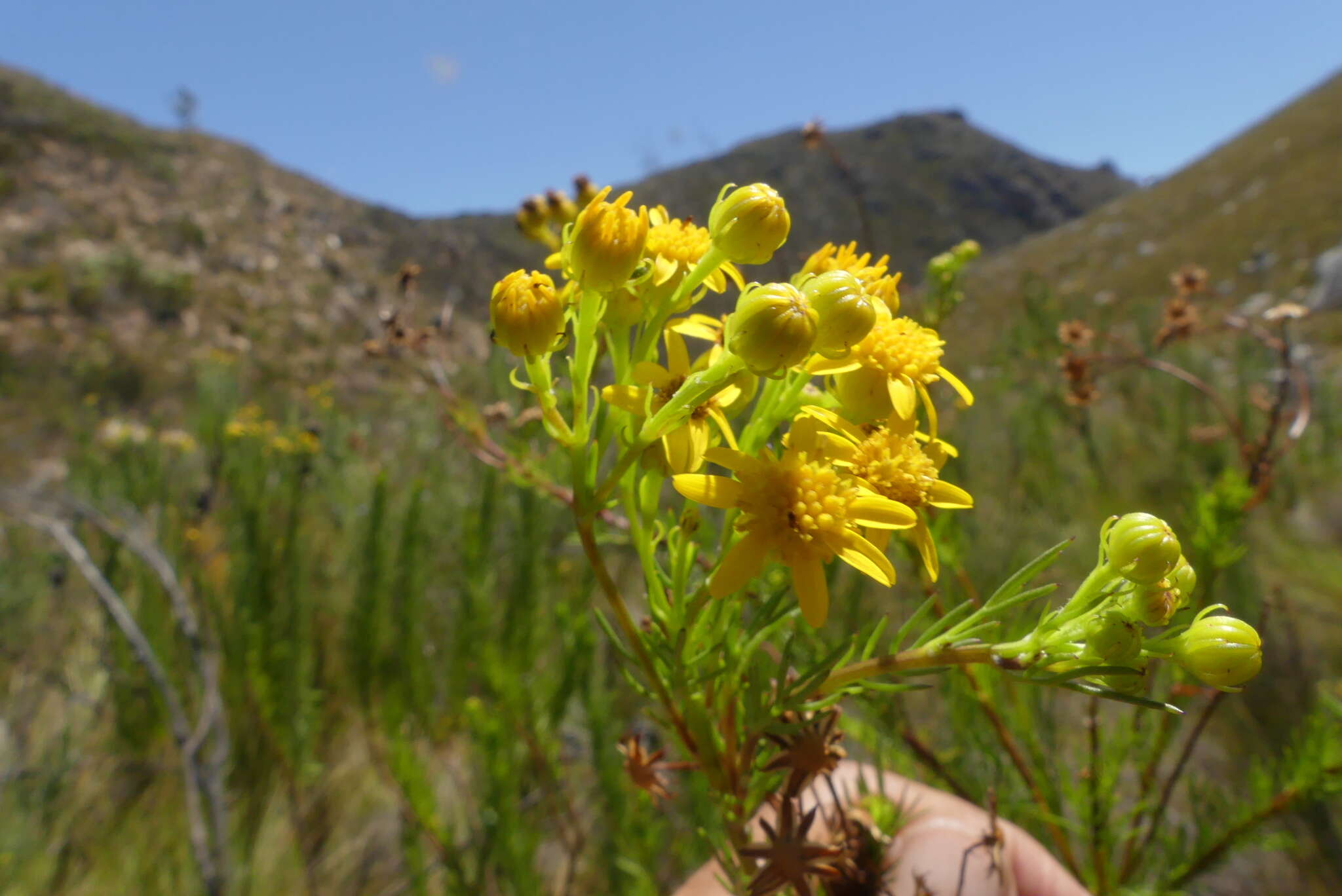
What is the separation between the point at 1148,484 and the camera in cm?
450

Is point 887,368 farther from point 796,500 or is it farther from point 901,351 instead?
point 796,500

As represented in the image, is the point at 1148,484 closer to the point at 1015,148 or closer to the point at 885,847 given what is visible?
the point at 885,847

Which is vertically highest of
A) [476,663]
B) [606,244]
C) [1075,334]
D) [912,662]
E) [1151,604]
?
[1075,334]

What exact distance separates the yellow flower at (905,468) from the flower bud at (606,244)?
0.23 m

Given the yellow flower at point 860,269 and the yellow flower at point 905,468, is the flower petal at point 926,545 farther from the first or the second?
the yellow flower at point 860,269

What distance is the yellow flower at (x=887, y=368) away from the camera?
2.14ft

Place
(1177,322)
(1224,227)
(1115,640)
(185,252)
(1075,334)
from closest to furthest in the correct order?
(1115,640), (1177,322), (1075,334), (185,252), (1224,227)

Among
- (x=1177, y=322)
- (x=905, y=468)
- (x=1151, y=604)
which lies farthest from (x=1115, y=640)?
(x=1177, y=322)

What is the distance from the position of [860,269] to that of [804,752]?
1.71ft

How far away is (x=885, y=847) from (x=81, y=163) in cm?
2654

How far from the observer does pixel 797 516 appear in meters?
0.61

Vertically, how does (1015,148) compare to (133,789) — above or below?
above

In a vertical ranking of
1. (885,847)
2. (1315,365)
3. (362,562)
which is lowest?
(362,562)

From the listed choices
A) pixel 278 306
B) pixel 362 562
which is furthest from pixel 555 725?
pixel 278 306
